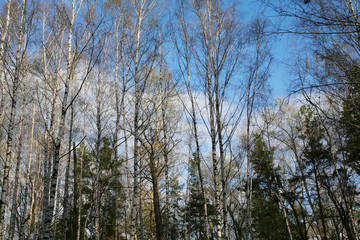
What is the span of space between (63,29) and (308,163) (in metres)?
13.4

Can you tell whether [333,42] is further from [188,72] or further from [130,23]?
[130,23]

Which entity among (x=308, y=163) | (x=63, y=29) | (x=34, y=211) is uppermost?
(x=63, y=29)

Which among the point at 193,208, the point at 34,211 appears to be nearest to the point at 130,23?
the point at 34,211

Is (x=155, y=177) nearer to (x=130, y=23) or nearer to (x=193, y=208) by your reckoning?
(x=130, y=23)

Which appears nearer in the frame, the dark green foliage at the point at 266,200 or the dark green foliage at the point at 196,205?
the dark green foliage at the point at 266,200

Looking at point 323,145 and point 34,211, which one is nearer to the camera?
point 34,211

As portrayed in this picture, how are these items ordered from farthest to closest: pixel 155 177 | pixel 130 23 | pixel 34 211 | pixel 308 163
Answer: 1. pixel 308 163
2. pixel 34 211
3. pixel 155 177
4. pixel 130 23

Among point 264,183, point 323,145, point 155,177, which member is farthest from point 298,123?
point 155,177

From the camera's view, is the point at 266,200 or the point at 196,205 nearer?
the point at 266,200

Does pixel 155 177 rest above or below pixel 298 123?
below

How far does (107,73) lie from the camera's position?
10.4m

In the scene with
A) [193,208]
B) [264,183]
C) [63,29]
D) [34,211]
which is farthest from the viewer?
[193,208]

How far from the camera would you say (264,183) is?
704 inches

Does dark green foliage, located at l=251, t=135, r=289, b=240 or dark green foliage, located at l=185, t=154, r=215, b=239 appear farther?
dark green foliage, located at l=185, t=154, r=215, b=239
